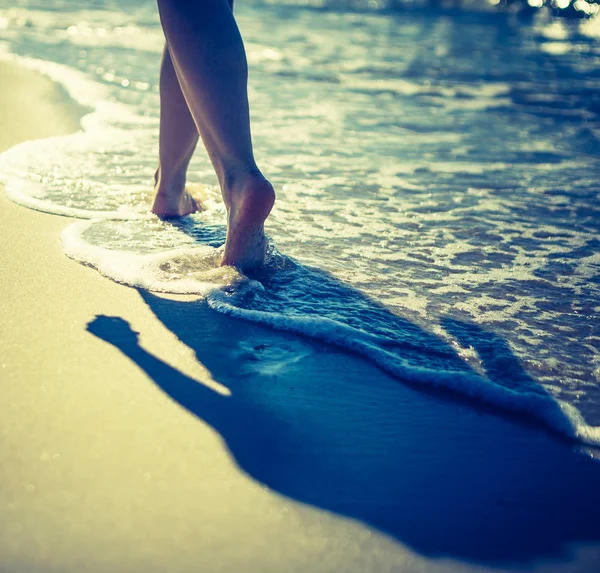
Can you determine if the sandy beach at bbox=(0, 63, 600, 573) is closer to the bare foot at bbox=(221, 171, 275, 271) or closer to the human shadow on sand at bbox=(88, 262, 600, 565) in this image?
the human shadow on sand at bbox=(88, 262, 600, 565)

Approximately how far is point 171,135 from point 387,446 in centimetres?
152

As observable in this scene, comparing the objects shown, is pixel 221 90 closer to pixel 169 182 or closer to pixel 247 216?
pixel 247 216

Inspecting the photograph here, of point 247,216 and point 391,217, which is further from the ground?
point 247,216

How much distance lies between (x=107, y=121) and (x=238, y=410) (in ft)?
9.98

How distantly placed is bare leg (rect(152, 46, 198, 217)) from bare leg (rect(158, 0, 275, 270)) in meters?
0.51

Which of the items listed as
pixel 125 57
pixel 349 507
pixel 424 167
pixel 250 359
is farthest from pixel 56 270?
pixel 125 57

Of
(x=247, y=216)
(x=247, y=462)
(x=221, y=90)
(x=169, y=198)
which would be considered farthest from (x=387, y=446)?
(x=169, y=198)

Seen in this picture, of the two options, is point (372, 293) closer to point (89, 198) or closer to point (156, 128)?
point (89, 198)

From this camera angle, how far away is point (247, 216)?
6.78ft

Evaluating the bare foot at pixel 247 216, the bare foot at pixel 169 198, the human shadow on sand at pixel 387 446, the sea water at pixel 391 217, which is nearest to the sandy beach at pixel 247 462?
the human shadow on sand at pixel 387 446

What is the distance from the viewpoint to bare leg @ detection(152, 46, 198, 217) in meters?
2.59

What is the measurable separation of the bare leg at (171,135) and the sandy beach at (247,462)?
0.84 meters

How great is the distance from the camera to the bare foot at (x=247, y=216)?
204 centimetres

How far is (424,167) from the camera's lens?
12.2ft
